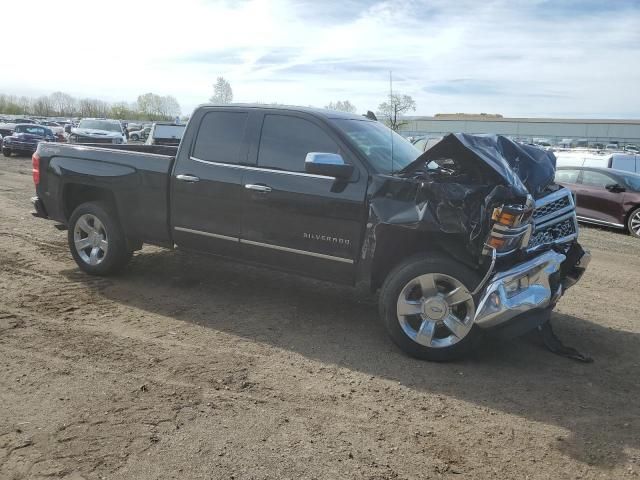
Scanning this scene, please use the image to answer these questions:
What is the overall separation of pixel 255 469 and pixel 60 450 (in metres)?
1.09

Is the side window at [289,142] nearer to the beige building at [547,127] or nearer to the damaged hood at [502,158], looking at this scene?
the damaged hood at [502,158]

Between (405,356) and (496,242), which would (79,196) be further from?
(496,242)

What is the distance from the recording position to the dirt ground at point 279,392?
306 cm

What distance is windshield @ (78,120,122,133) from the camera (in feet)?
81.9

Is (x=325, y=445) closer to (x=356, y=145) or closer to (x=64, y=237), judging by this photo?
(x=356, y=145)

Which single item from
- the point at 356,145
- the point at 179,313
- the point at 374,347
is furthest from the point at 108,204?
the point at 374,347

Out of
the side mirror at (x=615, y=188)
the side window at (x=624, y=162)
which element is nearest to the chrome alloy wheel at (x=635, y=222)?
the side mirror at (x=615, y=188)

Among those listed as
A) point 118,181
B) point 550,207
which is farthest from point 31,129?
point 550,207

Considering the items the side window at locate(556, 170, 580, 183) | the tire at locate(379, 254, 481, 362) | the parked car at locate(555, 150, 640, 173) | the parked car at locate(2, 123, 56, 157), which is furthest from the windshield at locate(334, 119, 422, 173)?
the parked car at locate(2, 123, 56, 157)

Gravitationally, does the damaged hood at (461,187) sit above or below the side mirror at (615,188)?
above

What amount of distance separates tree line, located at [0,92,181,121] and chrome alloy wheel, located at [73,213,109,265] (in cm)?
8392

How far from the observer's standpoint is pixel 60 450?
306 centimetres

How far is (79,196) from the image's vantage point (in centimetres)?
649

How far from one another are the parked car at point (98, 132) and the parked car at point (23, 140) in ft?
3.85
